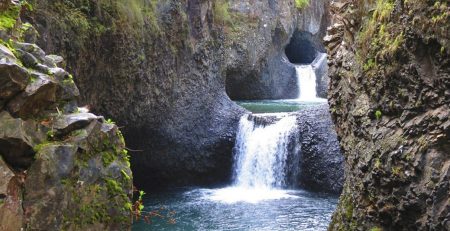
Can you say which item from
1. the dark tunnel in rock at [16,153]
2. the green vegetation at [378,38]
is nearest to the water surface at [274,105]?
the green vegetation at [378,38]

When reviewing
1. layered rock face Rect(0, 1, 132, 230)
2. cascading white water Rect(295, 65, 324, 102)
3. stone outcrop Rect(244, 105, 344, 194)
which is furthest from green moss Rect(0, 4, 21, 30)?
cascading white water Rect(295, 65, 324, 102)

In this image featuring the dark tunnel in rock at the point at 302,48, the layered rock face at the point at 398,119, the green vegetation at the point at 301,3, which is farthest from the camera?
the dark tunnel in rock at the point at 302,48

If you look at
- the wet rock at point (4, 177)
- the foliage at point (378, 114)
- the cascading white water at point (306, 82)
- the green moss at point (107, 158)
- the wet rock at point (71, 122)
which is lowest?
the wet rock at point (4, 177)

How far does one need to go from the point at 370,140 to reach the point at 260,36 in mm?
16929

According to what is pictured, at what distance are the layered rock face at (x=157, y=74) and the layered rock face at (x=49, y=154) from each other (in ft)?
17.4

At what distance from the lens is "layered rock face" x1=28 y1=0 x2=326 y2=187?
11391 mm

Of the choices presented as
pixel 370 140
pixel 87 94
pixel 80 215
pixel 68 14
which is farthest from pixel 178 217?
pixel 80 215

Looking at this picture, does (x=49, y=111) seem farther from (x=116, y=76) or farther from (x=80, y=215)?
(x=116, y=76)

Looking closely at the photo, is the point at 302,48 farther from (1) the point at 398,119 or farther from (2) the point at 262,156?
(1) the point at 398,119

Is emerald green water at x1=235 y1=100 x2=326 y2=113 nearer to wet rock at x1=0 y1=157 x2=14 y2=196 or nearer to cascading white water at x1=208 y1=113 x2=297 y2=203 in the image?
cascading white water at x1=208 y1=113 x2=297 y2=203

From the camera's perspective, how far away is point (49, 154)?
446 cm

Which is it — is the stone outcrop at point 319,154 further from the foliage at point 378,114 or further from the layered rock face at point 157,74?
the foliage at point 378,114

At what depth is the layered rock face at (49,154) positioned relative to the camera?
13.9 ft

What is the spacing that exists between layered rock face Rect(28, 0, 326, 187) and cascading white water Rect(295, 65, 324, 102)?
7.83 m
